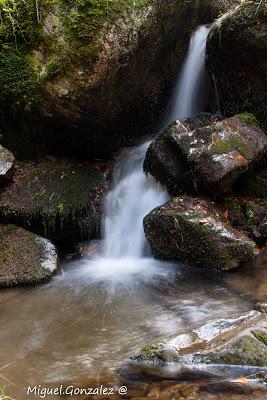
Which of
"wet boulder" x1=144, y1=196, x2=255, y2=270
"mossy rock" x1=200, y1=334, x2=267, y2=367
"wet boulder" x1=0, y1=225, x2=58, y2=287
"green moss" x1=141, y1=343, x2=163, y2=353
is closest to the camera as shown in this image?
"mossy rock" x1=200, y1=334, x2=267, y2=367

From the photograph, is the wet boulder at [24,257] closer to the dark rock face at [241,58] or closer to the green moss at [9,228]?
the green moss at [9,228]

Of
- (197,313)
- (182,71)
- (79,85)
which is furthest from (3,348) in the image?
(182,71)

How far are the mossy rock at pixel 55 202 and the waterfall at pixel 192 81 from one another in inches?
74.6

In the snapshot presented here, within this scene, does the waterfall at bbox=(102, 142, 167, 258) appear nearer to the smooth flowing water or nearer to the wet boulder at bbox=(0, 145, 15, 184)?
the smooth flowing water

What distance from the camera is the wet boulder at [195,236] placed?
586 centimetres

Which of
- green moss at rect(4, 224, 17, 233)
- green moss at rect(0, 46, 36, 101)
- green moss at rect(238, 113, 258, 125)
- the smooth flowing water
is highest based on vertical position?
green moss at rect(0, 46, 36, 101)

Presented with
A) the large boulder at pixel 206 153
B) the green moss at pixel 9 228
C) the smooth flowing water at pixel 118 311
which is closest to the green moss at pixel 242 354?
the smooth flowing water at pixel 118 311

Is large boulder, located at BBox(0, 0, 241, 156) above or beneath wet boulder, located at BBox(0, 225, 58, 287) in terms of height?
above

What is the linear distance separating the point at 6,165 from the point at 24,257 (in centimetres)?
159

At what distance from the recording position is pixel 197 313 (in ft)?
15.4

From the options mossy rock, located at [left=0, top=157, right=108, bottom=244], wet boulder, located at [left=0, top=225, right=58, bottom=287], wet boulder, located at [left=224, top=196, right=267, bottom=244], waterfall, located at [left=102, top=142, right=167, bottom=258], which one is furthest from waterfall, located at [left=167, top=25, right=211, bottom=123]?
wet boulder, located at [left=0, top=225, right=58, bottom=287]

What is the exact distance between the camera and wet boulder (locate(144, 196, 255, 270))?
5855 mm

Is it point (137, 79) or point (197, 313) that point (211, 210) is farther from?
point (137, 79)

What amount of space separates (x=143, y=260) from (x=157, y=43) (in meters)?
3.51
